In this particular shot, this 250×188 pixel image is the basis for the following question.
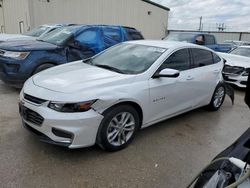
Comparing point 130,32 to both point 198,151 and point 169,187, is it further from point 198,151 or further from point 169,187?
point 169,187

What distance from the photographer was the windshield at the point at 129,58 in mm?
3731

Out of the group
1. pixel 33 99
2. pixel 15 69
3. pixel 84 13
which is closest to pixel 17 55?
pixel 15 69

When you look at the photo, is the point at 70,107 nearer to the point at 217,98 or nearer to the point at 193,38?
the point at 217,98

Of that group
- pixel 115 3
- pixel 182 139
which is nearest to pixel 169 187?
pixel 182 139

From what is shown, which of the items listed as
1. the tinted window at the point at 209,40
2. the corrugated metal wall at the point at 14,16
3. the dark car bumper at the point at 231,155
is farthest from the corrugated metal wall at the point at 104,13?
the dark car bumper at the point at 231,155

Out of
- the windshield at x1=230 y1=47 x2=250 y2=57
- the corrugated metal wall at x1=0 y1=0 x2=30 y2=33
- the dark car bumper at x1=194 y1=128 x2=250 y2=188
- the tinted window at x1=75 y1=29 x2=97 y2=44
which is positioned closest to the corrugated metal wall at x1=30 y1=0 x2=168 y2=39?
the corrugated metal wall at x1=0 y1=0 x2=30 y2=33

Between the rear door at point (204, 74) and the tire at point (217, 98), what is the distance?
0.58 feet

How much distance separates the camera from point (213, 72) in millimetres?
4918

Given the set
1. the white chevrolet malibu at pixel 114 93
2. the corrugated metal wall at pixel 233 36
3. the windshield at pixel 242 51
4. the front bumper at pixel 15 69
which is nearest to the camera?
the white chevrolet malibu at pixel 114 93

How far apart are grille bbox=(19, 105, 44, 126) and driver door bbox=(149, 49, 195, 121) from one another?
158 cm

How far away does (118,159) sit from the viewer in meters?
3.22

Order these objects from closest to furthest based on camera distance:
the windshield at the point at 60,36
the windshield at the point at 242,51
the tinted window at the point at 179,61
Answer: the tinted window at the point at 179,61
the windshield at the point at 60,36
the windshield at the point at 242,51

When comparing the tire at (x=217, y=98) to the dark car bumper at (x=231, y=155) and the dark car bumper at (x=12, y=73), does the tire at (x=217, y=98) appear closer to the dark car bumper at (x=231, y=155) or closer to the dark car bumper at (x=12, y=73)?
the dark car bumper at (x=231, y=155)

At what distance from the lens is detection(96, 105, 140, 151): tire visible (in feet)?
10.3
